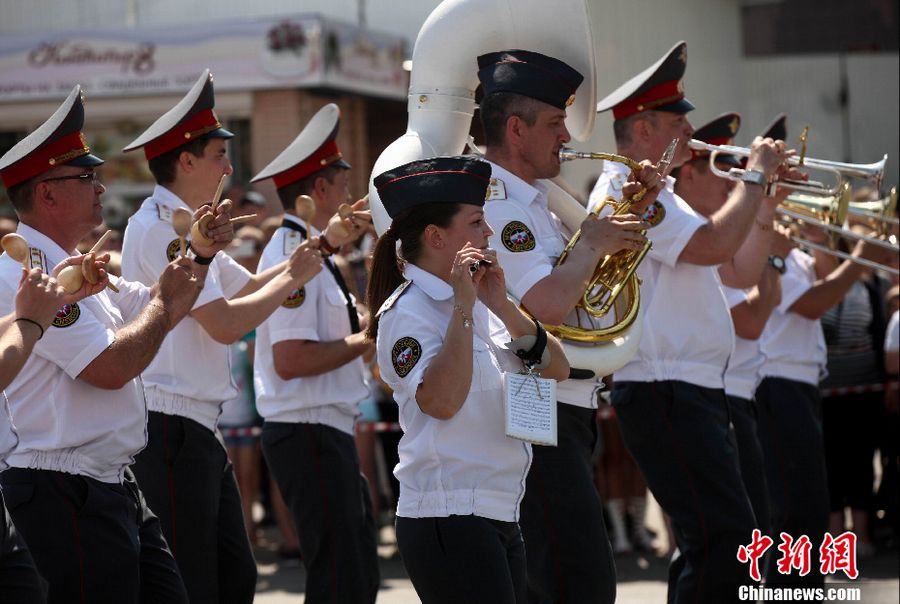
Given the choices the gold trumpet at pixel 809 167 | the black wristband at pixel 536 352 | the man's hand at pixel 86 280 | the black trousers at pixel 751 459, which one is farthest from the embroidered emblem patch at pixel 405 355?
the black trousers at pixel 751 459

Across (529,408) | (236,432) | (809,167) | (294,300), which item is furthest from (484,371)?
(236,432)

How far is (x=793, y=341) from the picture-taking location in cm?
727

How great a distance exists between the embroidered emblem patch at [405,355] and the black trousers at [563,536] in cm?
84

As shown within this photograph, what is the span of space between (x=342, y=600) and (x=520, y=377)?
1.90 meters

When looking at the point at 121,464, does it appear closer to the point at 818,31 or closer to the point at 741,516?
the point at 741,516

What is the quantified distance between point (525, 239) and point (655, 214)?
90 centimetres

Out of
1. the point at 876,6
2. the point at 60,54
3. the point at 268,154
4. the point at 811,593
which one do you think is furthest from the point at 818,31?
the point at 811,593

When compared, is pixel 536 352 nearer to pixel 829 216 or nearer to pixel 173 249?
pixel 173 249

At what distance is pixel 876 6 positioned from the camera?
15336 millimetres

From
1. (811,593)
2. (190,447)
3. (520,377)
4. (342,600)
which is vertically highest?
(520,377)

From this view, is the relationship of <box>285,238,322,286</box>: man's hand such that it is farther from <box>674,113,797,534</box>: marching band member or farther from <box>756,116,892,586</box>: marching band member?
<box>756,116,892,586</box>: marching band member

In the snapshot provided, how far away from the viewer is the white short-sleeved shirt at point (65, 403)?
4270mm

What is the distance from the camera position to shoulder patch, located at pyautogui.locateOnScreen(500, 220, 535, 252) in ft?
15.5

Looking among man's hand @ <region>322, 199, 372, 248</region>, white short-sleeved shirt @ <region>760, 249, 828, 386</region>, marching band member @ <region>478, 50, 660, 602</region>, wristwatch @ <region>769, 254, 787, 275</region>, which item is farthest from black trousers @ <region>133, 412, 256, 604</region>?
white short-sleeved shirt @ <region>760, 249, 828, 386</region>
